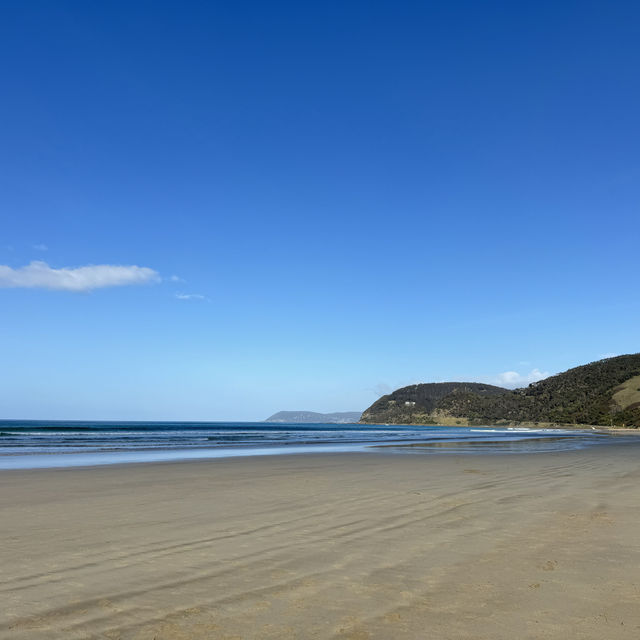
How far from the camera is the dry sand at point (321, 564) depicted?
14.6ft

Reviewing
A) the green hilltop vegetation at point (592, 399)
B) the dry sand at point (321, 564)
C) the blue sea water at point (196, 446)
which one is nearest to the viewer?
the dry sand at point (321, 564)

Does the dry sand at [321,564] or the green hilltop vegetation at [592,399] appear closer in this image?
the dry sand at [321,564]

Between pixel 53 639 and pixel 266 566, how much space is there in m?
2.45

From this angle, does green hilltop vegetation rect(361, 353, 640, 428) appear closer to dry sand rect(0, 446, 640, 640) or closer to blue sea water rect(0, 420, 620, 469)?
blue sea water rect(0, 420, 620, 469)

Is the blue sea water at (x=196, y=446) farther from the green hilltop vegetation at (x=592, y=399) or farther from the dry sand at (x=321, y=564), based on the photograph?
the green hilltop vegetation at (x=592, y=399)

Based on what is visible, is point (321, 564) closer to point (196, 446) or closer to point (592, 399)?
point (196, 446)

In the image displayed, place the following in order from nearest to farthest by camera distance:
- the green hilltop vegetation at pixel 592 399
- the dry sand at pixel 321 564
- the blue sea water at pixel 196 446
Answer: the dry sand at pixel 321 564
the blue sea water at pixel 196 446
the green hilltop vegetation at pixel 592 399

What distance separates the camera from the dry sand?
446cm

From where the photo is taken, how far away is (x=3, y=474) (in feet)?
55.8

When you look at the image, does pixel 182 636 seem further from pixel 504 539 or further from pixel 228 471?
pixel 228 471

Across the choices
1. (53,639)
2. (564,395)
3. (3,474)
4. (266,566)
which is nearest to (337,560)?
(266,566)

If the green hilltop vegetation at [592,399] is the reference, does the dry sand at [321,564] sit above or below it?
below

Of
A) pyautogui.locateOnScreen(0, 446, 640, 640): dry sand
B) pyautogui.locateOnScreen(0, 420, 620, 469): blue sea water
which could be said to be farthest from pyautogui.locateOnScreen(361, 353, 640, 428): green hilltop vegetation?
pyautogui.locateOnScreen(0, 446, 640, 640): dry sand

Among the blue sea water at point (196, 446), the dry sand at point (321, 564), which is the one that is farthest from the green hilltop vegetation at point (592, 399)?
the dry sand at point (321, 564)
